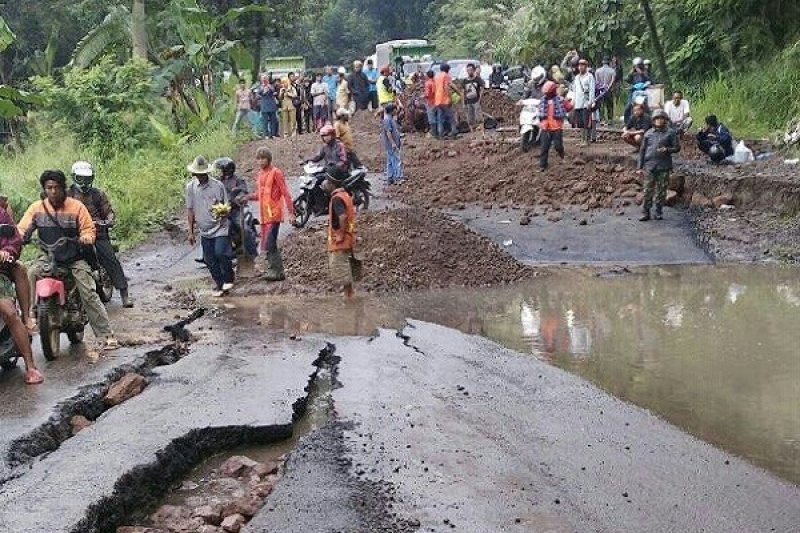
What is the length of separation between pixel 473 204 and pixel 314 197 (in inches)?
135

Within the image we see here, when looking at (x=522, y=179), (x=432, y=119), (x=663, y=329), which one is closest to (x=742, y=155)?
(x=522, y=179)

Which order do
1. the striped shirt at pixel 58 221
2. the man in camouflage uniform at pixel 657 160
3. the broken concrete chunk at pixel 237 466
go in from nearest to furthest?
the broken concrete chunk at pixel 237 466, the striped shirt at pixel 58 221, the man in camouflage uniform at pixel 657 160

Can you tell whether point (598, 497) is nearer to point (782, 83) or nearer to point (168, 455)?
point (168, 455)

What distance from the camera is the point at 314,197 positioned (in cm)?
1581

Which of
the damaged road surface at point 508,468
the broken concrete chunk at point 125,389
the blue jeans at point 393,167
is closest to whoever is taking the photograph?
the damaged road surface at point 508,468

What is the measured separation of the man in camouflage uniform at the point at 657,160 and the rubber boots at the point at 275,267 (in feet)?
20.2

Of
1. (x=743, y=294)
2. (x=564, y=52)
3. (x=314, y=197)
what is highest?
(x=564, y=52)

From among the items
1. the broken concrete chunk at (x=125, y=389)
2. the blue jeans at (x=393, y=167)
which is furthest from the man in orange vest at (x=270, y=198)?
the blue jeans at (x=393, y=167)

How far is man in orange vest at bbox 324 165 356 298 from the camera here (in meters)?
11.0

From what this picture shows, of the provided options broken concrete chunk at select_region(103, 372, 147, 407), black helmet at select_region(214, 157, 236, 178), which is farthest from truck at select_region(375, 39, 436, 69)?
broken concrete chunk at select_region(103, 372, 147, 407)

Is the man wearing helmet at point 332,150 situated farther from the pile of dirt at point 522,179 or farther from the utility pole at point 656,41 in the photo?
the utility pole at point 656,41

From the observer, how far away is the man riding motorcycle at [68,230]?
8.46 meters

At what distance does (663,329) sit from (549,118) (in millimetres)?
8766

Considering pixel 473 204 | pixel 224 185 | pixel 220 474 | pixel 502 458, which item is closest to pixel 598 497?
pixel 502 458
